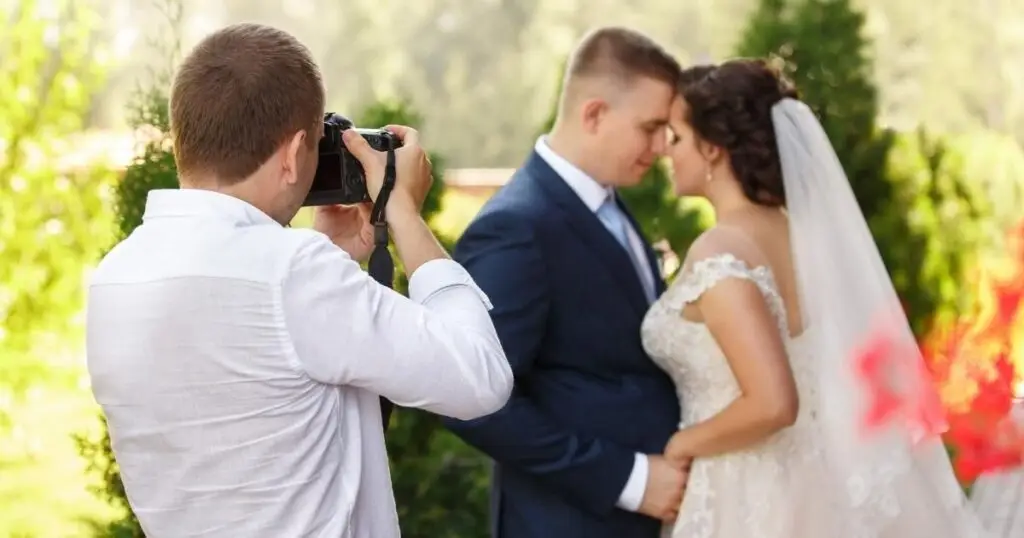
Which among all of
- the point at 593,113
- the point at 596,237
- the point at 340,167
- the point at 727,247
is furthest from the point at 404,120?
the point at 340,167

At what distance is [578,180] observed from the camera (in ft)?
10.5

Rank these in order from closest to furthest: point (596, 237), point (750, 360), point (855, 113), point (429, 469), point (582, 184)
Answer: point (750, 360) < point (596, 237) < point (582, 184) < point (429, 469) < point (855, 113)

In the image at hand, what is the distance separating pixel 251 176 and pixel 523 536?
151cm

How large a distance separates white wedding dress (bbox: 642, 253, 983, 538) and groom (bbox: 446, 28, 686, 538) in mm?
71

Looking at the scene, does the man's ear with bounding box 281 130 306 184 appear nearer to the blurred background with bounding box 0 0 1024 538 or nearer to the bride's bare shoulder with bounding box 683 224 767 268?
the blurred background with bounding box 0 0 1024 538

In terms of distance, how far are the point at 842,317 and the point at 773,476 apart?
44 cm

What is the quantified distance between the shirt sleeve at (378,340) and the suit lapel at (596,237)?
51.9 inches

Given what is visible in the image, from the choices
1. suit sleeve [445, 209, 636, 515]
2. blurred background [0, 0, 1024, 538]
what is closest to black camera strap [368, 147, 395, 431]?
blurred background [0, 0, 1024, 538]

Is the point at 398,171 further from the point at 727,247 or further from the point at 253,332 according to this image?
the point at 727,247

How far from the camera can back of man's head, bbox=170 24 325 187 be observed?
5.82 feet

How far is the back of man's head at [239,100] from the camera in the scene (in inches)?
69.9

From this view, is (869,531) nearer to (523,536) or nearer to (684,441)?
(684,441)

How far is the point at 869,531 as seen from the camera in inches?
122

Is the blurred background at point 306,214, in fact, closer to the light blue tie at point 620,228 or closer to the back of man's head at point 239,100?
the back of man's head at point 239,100
